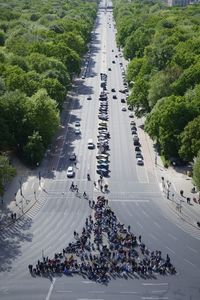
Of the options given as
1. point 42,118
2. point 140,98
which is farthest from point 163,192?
point 140,98

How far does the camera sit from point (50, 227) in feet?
229

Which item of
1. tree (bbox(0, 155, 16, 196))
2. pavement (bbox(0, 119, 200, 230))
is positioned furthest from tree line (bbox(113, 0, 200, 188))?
tree (bbox(0, 155, 16, 196))

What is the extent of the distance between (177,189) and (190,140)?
9.57 metres

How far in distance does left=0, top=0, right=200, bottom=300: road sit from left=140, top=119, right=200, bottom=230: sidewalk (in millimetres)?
1251

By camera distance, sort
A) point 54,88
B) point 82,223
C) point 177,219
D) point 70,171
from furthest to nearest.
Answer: point 54,88
point 70,171
point 177,219
point 82,223

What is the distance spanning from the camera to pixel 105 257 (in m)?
61.7

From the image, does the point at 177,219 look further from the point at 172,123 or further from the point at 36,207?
the point at 172,123

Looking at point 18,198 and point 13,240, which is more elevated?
point 13,240

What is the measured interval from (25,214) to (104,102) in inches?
2501

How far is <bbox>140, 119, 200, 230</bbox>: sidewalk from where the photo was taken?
242ft

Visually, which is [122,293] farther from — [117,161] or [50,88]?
[50,88]

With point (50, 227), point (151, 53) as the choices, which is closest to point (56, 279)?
point (50, 227)

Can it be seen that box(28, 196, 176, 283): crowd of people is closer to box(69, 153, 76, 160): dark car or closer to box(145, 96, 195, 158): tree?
box(145, 96, 195, 158): tree

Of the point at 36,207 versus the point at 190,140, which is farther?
the point at 190,140
